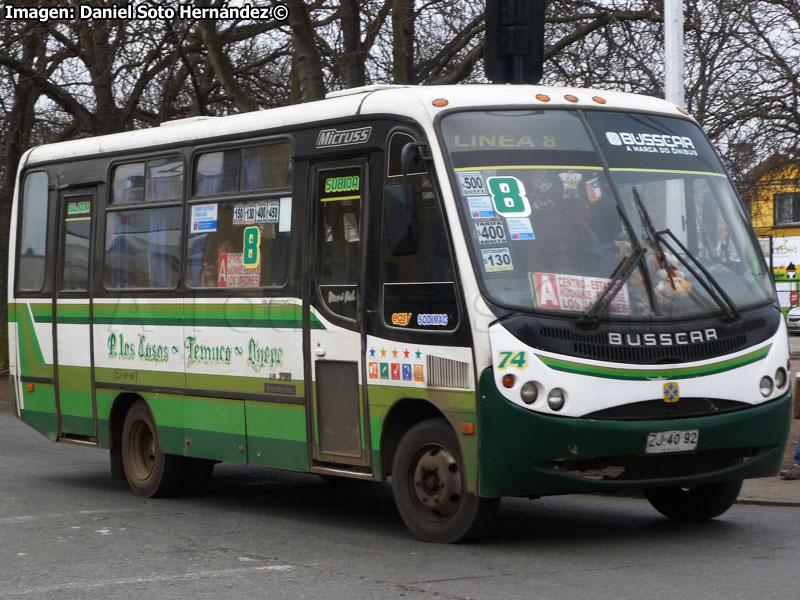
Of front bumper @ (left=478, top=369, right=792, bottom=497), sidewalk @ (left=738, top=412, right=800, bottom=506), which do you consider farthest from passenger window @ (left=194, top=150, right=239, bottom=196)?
sidewalk @ (left=738, top=412, right=800, bottom=506)

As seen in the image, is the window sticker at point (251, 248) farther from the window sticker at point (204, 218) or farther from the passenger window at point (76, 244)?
the passenger window at point (76, 244)

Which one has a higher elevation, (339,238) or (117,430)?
(339,238)

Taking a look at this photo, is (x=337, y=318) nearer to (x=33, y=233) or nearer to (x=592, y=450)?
(x=592, y=450)

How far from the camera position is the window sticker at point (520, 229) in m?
8.28

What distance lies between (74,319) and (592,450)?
5.93 metres

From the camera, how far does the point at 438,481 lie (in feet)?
27.9

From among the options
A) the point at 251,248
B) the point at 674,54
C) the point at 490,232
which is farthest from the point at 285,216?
the point at 674,54

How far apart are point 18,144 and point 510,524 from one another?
1674 cm

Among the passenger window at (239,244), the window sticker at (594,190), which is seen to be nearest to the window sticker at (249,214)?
the passenger window at (239,244)

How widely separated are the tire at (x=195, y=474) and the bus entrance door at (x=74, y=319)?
1104 mm

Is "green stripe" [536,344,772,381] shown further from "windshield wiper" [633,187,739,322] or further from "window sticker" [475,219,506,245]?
"window sticker" [475,219,506,245]

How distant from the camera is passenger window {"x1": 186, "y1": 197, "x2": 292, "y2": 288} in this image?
9977 mm

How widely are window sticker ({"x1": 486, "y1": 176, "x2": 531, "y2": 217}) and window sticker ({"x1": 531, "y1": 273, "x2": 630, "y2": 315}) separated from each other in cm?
44

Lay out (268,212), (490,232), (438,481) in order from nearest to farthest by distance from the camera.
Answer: (490,232), (438,481), (268,212)
